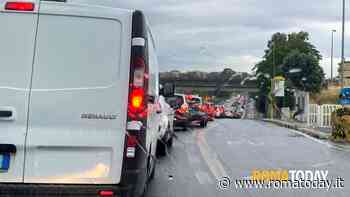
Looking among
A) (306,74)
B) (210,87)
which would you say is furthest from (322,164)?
(210,87)

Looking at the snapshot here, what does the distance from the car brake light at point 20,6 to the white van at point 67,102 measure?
0.03ft

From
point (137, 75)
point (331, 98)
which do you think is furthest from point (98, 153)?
point (331, 98)

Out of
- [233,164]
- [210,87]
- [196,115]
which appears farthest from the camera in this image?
[210,87]

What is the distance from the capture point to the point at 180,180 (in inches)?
371

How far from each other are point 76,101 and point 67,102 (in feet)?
0.30

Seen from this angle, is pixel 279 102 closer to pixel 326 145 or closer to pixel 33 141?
pixel 326 145

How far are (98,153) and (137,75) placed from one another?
0.90m

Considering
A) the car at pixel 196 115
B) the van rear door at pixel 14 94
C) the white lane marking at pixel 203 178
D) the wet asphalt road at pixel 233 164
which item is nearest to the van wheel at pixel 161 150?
the wet asphalt road at pixel 233 164

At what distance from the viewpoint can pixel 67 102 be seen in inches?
214

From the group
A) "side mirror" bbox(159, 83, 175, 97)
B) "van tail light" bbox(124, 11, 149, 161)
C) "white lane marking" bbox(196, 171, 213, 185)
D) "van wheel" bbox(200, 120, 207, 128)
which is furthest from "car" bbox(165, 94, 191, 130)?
"van tail light" bbox(124, 11, 149, 161)

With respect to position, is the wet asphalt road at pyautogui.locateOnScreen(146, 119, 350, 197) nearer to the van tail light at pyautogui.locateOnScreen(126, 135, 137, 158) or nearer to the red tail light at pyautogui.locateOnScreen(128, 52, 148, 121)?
the van tail light at pyautogui.locateOnScreen(126, 135, 137, 158)

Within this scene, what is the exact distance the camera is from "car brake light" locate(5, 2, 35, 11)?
18.1 ft

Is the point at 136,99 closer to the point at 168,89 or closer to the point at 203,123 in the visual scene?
the point at 168,89

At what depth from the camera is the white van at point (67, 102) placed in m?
5.39
